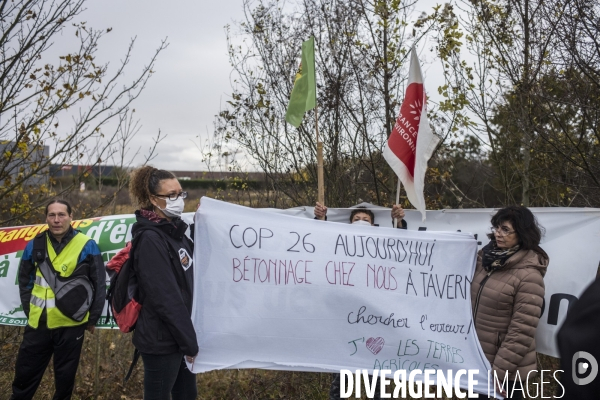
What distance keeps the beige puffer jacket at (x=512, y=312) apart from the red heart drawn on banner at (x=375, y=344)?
702 millimetres

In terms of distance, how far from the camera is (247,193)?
7965 millimetres

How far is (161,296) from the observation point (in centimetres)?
327

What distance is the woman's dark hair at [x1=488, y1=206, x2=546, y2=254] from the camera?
4.01m

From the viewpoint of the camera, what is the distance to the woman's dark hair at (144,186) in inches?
142

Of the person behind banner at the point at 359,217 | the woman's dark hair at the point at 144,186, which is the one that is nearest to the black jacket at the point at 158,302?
the woman's dark hair at the point at 144,186

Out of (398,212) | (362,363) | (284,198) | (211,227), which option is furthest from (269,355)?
(284,198)

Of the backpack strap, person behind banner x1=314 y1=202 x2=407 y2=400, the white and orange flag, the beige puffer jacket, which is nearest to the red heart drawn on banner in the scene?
person behind banner x1=314 y1=202 x2=407 y2=400

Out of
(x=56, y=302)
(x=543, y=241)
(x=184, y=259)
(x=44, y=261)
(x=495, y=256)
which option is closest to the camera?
(x=184, y=259)

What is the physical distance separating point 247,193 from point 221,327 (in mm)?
4122

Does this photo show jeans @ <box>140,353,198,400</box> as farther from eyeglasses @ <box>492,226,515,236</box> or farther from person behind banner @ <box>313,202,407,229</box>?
eyeglasses @ <box>492,226,515,236</box>

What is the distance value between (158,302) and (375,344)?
1622mm

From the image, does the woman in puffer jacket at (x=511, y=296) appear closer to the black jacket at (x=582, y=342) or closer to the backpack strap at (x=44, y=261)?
the black jacket at (x=582, y=342)

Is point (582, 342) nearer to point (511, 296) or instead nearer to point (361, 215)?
point (511, 296)

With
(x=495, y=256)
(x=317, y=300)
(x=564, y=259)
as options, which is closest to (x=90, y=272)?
(x=317, y=300)
